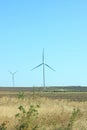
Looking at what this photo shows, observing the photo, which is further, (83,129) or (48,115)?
(48,115)

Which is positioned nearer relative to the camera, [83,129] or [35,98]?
[83,129]

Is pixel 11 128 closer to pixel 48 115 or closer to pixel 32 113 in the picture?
pixel 32 113

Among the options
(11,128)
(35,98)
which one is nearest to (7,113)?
(11,128)

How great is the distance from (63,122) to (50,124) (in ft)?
4.62

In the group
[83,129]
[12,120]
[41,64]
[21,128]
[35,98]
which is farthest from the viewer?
[41,64]

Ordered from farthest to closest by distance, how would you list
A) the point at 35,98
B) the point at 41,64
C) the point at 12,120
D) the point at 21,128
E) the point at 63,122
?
the point at 41,64 → the point at 35,98 → the point at 63,122 → the point at 12,120 → the point at 21,128

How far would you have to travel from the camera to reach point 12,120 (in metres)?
20.9

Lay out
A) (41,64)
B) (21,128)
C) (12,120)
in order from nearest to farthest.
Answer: (21,128), (12,120), (41,64)

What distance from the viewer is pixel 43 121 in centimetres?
Result: 2183

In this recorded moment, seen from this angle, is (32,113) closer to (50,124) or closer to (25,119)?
(25,119)

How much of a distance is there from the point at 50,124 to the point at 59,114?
3541 millimetres

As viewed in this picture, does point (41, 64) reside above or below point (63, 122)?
above

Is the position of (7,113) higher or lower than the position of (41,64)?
lower

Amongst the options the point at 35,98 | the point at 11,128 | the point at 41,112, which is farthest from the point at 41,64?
the point at 11,128
